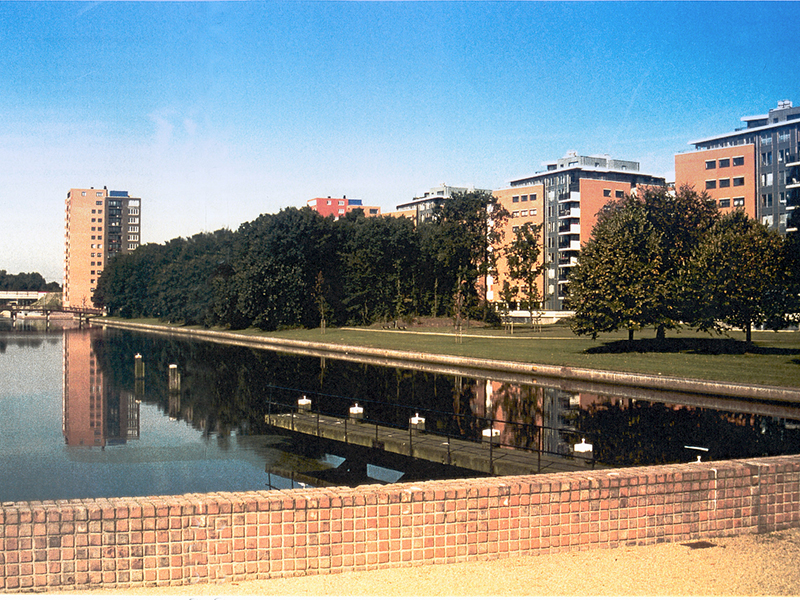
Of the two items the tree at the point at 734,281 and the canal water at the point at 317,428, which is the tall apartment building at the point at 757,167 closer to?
the tree at the point at 734,281

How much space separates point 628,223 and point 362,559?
3968cm

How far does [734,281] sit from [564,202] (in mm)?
64329

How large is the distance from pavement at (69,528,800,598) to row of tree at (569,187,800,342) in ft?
109

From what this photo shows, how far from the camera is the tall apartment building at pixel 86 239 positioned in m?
182

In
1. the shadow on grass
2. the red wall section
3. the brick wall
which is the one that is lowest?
the shadow on grass

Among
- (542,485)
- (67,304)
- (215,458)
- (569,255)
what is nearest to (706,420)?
(215,458)

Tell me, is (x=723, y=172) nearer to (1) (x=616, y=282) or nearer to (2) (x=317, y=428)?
(1) (x=616, y=282)

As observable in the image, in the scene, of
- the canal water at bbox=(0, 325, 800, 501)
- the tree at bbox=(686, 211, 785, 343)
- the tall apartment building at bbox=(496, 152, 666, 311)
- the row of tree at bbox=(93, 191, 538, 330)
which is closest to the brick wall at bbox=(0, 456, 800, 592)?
the canal water at bbox=(0, 325, 800, 501)

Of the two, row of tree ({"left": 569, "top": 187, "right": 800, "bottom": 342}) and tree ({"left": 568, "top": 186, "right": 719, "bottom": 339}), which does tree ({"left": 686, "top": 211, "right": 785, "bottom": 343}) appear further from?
tree ({"left": 568, "top": 186, "right": 719, "bottom": 339})

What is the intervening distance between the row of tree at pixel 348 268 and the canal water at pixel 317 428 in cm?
3886

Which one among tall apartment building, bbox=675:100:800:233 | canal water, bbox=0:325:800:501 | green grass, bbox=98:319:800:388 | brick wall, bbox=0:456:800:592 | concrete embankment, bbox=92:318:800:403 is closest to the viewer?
brick wall, bbox=0:456:800:592

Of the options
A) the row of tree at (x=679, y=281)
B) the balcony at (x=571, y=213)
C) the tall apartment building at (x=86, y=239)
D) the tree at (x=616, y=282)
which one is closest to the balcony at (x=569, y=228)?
the balcony at (x=571, y=213)

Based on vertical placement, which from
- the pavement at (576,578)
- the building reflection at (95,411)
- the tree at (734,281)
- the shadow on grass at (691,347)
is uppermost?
the tree at (734,281)

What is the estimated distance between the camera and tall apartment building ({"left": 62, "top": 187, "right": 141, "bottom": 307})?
18150cm
